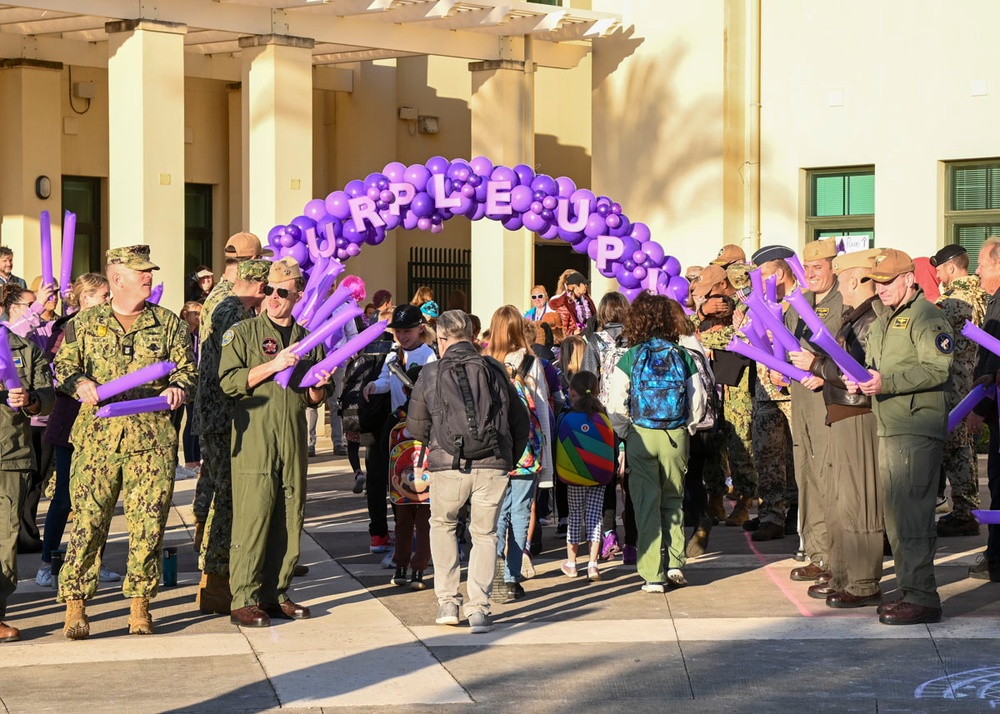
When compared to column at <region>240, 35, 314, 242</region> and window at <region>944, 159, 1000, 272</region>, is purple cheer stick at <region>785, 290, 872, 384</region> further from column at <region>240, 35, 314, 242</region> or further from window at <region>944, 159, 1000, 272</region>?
column at <region>240, 35, 314, 242</region>

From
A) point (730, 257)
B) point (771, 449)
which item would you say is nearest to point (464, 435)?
point (771, 449)

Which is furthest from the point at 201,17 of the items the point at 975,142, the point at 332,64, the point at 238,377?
the point at 238,377

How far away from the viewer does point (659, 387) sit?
9414 mm

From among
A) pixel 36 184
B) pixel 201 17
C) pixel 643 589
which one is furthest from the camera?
pixel 36 184

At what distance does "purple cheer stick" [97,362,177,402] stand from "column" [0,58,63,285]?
13182 mm

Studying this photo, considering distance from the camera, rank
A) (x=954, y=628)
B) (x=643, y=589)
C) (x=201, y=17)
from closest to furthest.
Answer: (x=954, y=628) < (x=643, y=589) < (x=201, y=17)

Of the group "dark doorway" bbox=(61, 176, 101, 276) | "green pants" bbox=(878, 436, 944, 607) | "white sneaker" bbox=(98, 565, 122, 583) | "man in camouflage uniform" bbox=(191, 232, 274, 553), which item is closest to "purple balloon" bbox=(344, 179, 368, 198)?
"man in camouflage uniform" bbox=(191, 232, 274, 553)

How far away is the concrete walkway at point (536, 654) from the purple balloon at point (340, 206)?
4.24 meters

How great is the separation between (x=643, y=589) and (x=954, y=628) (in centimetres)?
194

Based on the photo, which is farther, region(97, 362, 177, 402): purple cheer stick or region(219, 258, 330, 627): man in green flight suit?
region(219, 258, 330, 627): man in green flight suit

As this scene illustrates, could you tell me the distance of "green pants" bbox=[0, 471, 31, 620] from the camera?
821cm

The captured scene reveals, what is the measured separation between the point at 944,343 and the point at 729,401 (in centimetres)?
348

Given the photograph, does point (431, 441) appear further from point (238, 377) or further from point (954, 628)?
point (954, 628)

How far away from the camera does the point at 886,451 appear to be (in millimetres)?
8391
